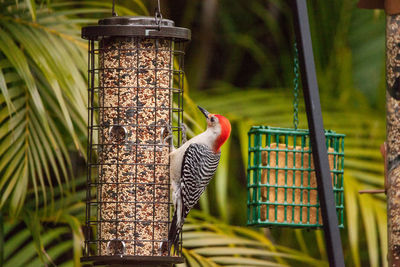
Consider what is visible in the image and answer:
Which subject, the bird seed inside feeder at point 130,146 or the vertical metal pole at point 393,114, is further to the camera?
the bird seed inside feeder at point 130,146

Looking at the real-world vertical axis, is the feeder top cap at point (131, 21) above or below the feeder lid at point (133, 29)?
above

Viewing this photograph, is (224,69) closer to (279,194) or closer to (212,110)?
(212,110)

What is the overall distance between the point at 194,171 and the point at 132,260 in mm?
739

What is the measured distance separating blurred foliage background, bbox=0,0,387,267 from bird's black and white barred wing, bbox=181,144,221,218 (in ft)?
2.14

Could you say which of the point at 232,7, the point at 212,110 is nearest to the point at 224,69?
the point at 232,7

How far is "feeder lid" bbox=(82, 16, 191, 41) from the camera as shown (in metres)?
4.64

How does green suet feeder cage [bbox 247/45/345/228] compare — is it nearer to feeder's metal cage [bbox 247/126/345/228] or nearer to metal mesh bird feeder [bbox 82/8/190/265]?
feeder's metal cage [bbox 247/126/345/228]

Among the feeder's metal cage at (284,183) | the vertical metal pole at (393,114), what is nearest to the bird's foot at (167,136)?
the feeder's metal cage at (284,183)

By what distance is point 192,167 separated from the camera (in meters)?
5.03

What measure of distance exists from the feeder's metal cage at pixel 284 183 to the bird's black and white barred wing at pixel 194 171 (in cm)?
34

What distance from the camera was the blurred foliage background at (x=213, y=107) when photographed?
564 cm

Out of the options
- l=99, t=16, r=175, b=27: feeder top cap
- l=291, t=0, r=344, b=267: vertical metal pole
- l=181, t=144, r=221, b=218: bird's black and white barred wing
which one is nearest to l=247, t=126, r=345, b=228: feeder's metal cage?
l=181, t=144, r=221, b=218: bird's black and white barred wing

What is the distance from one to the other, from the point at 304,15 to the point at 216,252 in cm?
226

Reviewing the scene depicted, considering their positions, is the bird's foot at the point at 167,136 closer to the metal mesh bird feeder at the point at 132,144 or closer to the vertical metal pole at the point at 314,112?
the metal mesh bird feeder at the point at 132,144
